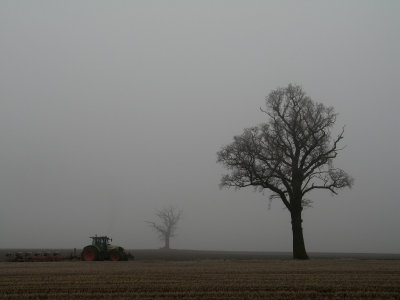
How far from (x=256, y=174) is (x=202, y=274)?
14.5m

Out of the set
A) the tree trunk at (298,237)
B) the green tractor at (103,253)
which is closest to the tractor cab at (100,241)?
the green tractor at (103,253)

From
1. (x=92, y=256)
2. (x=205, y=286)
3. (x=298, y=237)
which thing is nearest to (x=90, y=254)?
(x=92, y=256)

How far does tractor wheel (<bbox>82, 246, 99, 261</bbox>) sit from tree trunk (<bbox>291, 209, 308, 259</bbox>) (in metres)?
14.9

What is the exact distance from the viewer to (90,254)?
31.7 meters

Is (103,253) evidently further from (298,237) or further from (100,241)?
(298,237)

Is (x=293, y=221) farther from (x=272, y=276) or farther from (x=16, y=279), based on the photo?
(x=16, y=279)

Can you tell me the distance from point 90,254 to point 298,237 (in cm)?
1569

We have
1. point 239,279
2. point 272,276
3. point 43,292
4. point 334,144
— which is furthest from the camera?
point 334,144

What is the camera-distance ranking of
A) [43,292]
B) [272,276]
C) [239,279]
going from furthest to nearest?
1. [272,276]
2. [239,279]
3. [43,292]

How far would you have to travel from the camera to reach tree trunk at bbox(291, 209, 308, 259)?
30609 millimetres

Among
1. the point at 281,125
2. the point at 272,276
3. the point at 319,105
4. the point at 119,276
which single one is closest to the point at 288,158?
the point at 281,125

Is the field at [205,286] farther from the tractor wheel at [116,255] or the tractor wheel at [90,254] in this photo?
the tractor wheel at [90,254]

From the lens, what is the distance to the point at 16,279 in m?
16.5

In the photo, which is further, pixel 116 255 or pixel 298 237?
pixel 116 255
